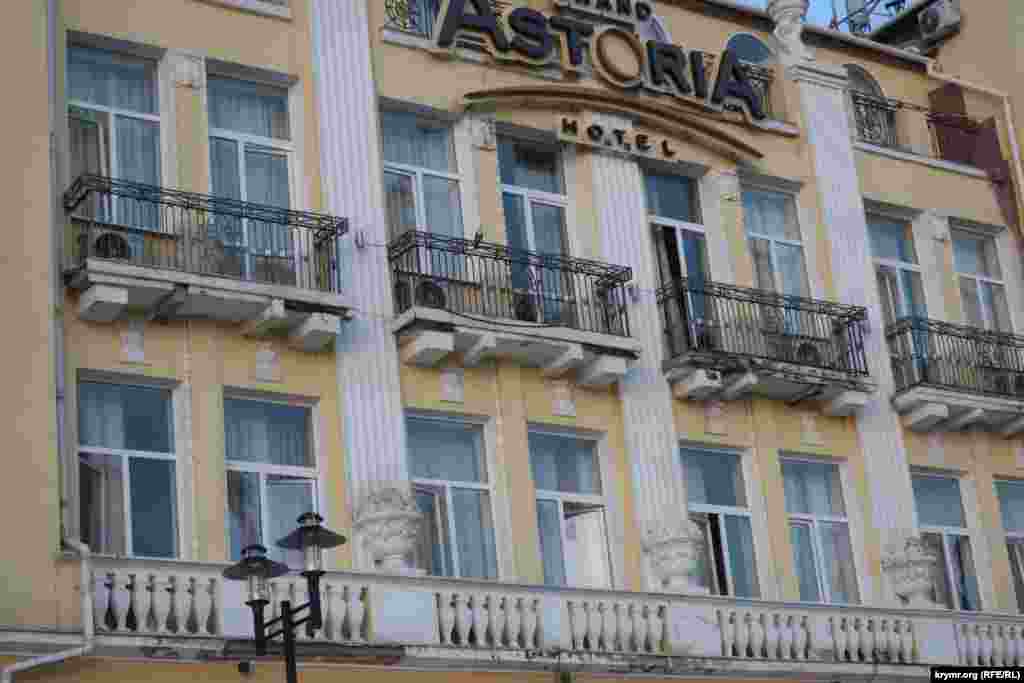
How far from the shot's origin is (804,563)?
27234 millimetres

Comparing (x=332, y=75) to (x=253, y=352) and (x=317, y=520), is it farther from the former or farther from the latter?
(x=317, y=520)

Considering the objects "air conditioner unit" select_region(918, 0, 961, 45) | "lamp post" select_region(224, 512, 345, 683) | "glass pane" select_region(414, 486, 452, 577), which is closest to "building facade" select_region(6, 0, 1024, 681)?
"glass pane" select_region(414, 486, 452, 577)

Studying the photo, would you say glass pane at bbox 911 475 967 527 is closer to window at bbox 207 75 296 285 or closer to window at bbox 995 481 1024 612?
window at bbox 995 481 1024 612

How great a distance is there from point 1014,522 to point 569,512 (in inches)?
309

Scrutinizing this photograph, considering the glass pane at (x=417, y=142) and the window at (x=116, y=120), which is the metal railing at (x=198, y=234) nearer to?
the window at (x=116, y=120)

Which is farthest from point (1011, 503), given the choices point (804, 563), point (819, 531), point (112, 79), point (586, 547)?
point (112, 79)

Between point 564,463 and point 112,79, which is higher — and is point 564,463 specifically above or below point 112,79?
below

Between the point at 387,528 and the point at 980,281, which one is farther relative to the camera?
the point at 980,281

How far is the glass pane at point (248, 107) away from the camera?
2470 cm

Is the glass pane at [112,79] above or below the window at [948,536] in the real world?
above

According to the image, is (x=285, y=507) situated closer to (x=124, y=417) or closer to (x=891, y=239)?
(x=124, y=417)

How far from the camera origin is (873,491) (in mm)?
27875

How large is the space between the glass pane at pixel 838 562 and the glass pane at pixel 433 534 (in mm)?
5786

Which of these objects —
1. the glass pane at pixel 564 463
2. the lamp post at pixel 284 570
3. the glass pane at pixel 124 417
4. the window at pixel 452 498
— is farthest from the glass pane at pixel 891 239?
the lamp post at pixel 284 570
